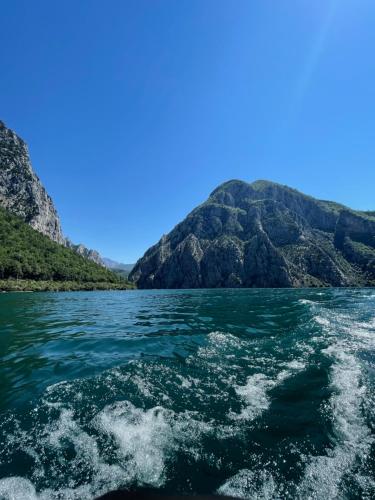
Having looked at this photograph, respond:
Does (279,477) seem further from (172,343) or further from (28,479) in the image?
(172,343)

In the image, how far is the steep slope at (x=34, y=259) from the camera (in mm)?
124562

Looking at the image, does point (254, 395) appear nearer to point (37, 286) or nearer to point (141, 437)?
point (141, 437)

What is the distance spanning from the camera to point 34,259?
141 m

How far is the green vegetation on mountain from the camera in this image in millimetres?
119088

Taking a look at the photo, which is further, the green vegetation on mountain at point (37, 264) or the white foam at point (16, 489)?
the green vegetation on mountain at point (37, 264)

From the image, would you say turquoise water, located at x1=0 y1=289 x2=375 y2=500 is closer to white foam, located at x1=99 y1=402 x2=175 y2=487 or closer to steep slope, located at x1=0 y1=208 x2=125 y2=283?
white foam, located at x1=99 y1=402 x2=175 y2=487

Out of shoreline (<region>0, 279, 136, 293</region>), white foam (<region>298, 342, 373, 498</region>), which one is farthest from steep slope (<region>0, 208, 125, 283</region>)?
white foam (<region>298, 342, 373, 498</region>)

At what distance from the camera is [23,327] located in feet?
76.0

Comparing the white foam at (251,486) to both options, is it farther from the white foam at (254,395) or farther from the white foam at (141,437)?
the white foam at (254,395)

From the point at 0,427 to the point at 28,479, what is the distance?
2831 mm

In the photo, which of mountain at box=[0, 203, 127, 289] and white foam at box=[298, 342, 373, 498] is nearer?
white foam at box=[298, 342, 373, 498]

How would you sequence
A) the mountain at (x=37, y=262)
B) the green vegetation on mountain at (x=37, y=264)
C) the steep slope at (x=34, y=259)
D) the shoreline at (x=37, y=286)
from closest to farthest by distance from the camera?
the shoreline at (x=37, y=286) < the green vegetation on mountain at (x=37, y=264) < the mountain at (x=37, y=262) < the steep slope at (x=34, y=259)

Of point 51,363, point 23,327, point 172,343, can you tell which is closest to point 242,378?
point 172,343

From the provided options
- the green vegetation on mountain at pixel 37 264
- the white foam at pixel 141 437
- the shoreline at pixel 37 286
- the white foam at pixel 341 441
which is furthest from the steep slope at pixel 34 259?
the white foam at pixel 341 441
